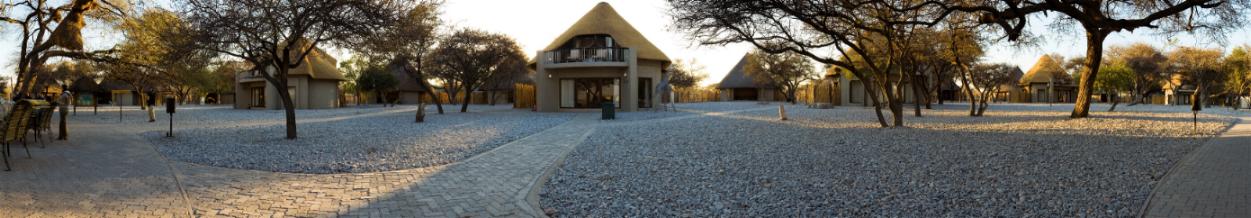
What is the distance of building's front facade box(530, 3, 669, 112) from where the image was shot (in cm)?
2541

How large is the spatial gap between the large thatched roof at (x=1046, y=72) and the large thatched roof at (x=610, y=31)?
48144mm

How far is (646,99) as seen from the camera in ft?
91.0

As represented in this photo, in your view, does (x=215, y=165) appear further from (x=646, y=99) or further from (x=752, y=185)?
(x=646, y=99)

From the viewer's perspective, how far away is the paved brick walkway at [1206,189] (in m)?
4.35

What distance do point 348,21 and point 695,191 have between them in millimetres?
8594

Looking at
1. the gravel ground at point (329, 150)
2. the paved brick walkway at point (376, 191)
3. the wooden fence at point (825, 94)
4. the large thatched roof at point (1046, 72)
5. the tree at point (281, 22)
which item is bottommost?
the paved brick walkway at point (376, 191)

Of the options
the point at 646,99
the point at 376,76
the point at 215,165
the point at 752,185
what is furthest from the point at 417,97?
the point at 752,185

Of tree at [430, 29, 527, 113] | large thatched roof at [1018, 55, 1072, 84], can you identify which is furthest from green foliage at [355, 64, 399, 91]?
large thatched roof at [1018, 55, 1072, 84]

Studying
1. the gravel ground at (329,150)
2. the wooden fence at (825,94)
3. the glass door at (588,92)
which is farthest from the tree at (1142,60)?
the gravel ground at (329,150)

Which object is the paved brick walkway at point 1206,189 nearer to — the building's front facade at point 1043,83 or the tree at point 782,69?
the tree at point 782,69

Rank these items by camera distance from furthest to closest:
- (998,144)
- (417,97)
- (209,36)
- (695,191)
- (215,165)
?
(417,97) < (209,36) < (998,144) < (215,165) < (695,191)

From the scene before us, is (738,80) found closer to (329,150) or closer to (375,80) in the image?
(375,80)

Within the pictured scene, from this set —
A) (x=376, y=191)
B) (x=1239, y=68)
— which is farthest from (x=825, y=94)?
(x=376, y=191)

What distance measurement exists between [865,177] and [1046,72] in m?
66.2
